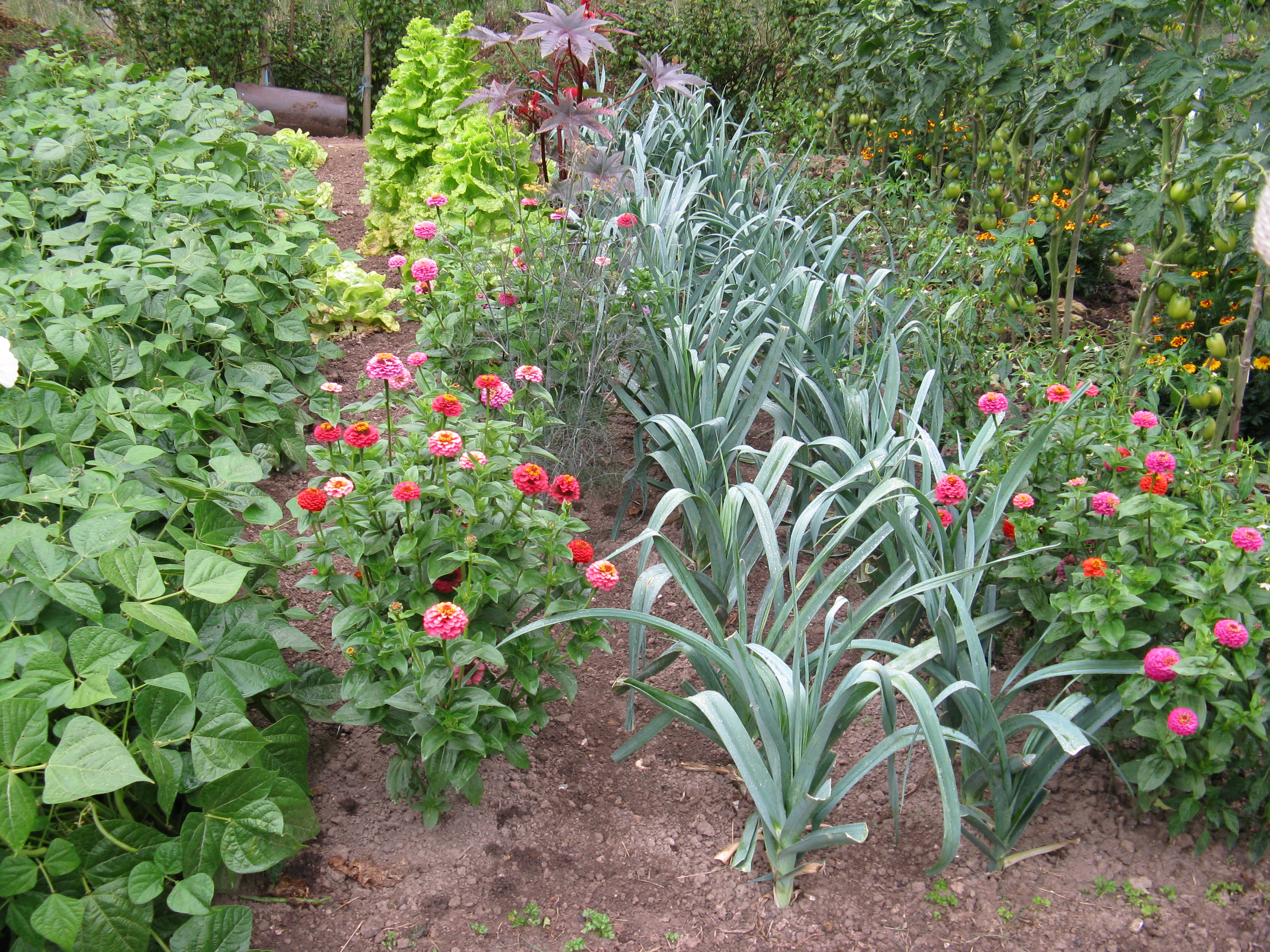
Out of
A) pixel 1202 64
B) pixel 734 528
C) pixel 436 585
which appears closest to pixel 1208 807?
pixel 734 528

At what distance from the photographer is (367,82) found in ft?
22.2

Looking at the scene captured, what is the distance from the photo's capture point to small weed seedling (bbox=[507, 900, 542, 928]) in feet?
5.10

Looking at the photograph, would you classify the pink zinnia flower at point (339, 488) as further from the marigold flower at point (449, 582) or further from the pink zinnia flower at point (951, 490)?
the pink zinnia flower at point (951, 490)

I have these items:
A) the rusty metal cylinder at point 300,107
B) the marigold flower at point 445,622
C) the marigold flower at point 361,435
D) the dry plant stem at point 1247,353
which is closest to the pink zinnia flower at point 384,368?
the marigold flower at point 361,435

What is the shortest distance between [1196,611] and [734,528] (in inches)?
32.2

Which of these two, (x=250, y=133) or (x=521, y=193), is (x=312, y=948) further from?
(x=250, y=133)

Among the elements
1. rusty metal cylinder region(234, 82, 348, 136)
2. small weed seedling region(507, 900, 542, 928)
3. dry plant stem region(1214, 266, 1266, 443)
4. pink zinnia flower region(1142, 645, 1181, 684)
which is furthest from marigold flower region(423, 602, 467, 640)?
rusty metal cylinder region(234, 82, 348, 136)

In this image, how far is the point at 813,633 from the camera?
2236 millimetres

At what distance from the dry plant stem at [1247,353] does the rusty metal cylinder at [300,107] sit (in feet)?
20.1

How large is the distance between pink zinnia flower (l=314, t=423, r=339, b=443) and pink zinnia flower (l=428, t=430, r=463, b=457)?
211 millimetres

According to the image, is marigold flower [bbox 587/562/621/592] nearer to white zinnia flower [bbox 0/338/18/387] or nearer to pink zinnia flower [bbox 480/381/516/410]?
pink zinnia flower [bbox 480/381/516/410]

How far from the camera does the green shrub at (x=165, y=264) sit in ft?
6.93

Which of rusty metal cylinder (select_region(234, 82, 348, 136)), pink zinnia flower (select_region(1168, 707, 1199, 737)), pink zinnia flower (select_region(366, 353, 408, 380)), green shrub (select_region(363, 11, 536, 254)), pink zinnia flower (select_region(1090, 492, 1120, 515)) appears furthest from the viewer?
rusty metal cylinder (select_region(234, 82, 348, 136))

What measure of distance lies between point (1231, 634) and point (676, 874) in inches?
40.0
